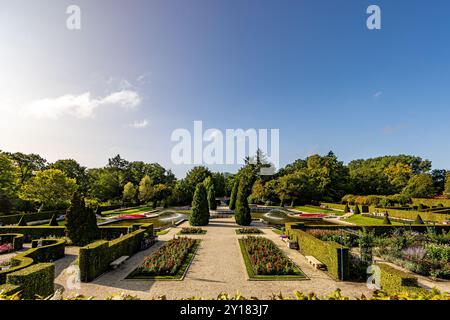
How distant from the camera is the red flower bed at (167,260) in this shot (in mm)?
10586

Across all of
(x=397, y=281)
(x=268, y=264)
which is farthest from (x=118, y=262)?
(x=397, y=281)

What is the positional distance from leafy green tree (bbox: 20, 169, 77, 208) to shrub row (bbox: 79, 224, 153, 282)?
91.1ft

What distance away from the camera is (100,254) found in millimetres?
10734

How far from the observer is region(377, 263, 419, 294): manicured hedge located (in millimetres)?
7719

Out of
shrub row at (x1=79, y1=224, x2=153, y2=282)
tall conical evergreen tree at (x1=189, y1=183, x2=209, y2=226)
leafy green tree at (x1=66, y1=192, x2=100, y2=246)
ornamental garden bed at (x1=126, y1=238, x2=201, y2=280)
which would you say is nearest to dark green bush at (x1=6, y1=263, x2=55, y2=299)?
shrub row at (x1=79, y1=224, x2=153, y2=282)

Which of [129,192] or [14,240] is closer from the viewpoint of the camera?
[14,240]

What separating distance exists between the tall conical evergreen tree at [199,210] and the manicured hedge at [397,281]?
17.3 metres

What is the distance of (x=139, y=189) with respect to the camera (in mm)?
51969

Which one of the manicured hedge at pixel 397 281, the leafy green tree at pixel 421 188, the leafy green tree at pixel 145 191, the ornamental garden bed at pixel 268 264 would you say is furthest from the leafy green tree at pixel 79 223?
the leafy green tree at pixel 421 188

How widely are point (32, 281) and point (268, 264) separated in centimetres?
872

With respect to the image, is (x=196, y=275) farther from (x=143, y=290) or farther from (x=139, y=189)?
(x=139, y=189)

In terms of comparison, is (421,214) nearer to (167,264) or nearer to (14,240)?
(167,264)

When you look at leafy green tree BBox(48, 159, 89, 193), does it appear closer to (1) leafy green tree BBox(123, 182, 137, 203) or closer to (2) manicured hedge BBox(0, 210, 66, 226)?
(1) leafy green tree BBox(123, 182, 137, 203)
